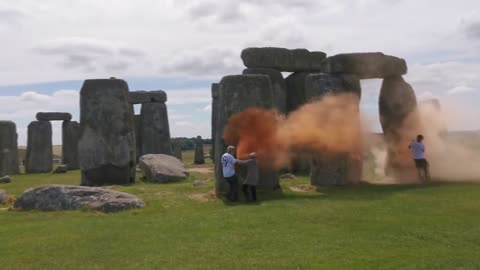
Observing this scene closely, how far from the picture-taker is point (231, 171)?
52.8 ft

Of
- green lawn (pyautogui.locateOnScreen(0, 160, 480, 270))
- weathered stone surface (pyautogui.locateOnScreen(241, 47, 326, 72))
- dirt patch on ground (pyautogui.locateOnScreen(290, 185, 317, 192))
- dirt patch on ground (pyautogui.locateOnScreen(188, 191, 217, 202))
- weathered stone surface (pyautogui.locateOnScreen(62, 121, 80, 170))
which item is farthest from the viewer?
weathered stone surface (pyautogui.locateOnScreen(62, 121, 80, 170))

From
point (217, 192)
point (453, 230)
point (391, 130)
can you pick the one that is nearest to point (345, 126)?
point (391, 130)

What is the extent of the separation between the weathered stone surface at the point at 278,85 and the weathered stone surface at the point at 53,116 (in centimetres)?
1544

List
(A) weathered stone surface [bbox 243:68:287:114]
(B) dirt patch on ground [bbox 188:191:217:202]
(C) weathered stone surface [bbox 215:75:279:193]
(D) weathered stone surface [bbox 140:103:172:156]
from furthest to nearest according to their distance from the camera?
1. (D) weathered stone surface [bbox 140:103:172:156]
2. (A) weathered stone surface [bbox 243:68:287:114]
3. (C) weathered stone surface [bbox 215:75:279:193]
4. (B) dirt patch on ground [bbox 188:191:217:202]

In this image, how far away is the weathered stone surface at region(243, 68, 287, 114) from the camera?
26.9 metres

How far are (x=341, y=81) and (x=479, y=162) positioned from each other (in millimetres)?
7408

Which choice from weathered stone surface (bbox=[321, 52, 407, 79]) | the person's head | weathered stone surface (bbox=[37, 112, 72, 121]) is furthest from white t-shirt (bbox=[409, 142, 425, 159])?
weathered stone surface (bbox=[37, 112, 72, 121])

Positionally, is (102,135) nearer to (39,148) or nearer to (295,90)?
(295,90)

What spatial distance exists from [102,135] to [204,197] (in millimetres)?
7364

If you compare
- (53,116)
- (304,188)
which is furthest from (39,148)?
(304,188)

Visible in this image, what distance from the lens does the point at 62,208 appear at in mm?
15227

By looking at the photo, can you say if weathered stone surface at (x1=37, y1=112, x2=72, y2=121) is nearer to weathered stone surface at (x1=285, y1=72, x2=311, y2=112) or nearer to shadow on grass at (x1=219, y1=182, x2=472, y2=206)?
weathered stone surface at (x1=285, y1=72, x2=311, y2=112)

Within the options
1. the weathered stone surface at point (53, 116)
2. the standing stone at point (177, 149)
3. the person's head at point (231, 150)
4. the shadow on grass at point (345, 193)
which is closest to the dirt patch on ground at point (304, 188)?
the shadow on grass at point (345, 193)

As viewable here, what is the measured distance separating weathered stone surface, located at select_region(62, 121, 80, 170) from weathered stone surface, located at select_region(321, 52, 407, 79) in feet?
70.9
